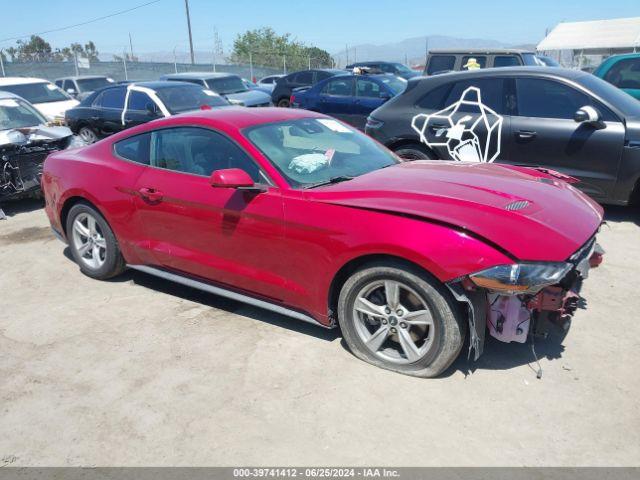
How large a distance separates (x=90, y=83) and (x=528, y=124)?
18.0 metres

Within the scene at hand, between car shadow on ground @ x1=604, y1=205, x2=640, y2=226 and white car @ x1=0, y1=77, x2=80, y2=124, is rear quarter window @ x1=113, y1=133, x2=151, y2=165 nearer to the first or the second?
car shadow on ground @ x1=604, y1=205, x2=640, y2=226

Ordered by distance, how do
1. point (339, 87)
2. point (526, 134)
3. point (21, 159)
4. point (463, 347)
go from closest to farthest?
1. point (463, 347)
2. point (526, 134)
3. point (21, 159)
4. point (339, 87)

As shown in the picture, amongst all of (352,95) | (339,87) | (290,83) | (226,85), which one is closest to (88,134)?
(226,85)

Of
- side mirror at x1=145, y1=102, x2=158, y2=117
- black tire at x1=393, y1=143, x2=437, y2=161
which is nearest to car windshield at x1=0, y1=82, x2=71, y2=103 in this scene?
side mirror at x1=145, y1=102, x2=158, y2=117

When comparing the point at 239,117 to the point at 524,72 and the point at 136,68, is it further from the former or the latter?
the point at 136,68

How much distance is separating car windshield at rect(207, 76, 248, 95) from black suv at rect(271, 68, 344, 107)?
1.82 metres

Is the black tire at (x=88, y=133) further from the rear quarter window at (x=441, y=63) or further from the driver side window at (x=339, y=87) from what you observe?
the rear quarter window at (x=441, y=63)

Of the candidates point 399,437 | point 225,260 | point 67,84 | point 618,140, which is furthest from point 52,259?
point 67,84

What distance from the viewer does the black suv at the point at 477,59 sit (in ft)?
38.2

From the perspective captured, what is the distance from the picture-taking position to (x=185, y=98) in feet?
36.1

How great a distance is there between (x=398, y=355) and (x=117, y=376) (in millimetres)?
1824

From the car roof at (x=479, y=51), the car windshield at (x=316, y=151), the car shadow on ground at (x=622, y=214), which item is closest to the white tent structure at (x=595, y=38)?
the car roof at (x=479, y=51)

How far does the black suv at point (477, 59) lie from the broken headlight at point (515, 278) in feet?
30.5

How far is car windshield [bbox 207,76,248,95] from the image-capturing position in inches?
613
